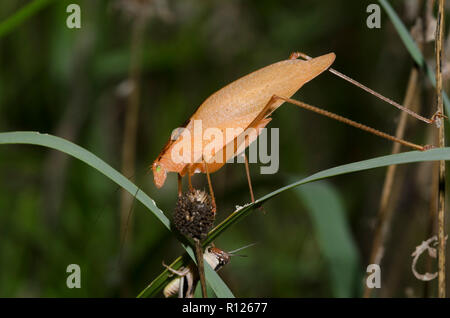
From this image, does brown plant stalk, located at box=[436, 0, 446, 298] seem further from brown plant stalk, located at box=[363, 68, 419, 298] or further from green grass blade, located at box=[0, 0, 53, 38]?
green grass blade, located at box=[0, 0, 53, 38]

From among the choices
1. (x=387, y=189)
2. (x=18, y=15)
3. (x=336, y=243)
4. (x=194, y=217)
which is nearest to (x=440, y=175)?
(x=387, y=189)

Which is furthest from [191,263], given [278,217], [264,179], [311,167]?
[311,167]

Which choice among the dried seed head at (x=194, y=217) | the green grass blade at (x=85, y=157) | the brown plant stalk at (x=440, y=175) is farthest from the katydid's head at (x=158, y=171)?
the brown plant stalk at (x=440, y=175)

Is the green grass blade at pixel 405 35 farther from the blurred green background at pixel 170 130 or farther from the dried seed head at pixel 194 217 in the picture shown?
the dried seed head at pixel 194 217

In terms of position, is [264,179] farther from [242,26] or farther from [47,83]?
[47,83]

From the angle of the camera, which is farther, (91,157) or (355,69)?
(355,69)

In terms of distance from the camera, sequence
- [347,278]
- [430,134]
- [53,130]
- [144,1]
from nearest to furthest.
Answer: [347,278], [430,134], [144,1], [53,130]

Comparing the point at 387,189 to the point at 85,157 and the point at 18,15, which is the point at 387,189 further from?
the point at 18,15
